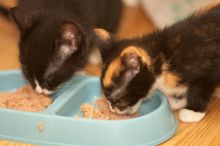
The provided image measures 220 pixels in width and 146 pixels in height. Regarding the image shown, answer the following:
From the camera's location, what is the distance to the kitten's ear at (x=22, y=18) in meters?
2.03

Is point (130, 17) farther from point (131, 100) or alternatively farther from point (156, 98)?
point (131, 100)

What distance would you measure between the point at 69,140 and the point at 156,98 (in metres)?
0.53

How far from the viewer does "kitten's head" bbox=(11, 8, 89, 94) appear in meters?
1.96

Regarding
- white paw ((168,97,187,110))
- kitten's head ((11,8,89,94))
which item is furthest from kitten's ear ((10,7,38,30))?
white paw ((168,97,187,110))

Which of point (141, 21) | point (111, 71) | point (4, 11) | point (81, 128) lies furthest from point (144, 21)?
point (81, 128)

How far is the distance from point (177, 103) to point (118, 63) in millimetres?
603

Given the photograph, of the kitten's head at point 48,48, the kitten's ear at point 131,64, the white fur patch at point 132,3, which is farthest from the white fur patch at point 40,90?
the white fur patch at point 132,3

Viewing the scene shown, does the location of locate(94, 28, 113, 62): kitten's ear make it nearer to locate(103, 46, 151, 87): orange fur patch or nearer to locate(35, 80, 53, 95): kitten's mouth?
locate(103, 46, 151, 87): orange fur patch

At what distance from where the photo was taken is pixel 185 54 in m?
1.92

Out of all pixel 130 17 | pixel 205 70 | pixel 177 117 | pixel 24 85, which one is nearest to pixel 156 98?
pixel 177 117

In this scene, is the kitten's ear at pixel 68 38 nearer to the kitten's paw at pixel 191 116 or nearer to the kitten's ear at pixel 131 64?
the kitten's ear at pixel 131 64

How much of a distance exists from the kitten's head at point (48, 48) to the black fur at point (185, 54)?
174mm

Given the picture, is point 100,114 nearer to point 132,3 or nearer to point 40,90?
point 40,90

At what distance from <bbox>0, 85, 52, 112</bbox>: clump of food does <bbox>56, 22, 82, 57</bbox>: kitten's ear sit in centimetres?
27
